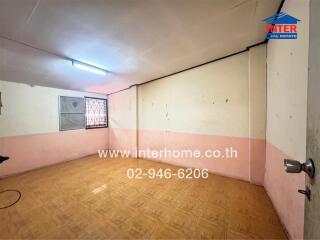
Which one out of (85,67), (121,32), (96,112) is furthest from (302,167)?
(96,112)

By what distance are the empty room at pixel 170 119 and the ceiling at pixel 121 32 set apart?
16 mm

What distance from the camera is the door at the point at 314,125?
21.8 inches

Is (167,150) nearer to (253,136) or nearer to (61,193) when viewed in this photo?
(253,136)

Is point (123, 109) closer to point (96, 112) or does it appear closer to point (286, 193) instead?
point (96, 112)

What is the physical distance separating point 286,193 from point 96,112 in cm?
564

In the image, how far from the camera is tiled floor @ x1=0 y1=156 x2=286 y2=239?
1639 millimetres

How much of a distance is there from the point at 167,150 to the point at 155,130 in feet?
2.35

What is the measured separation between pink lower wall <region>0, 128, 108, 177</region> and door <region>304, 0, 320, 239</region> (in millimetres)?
5066

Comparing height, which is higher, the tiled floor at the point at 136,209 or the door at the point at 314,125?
the door at the point at 314,125

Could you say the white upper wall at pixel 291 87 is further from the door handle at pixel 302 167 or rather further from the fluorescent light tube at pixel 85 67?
the fluorescent light tube at pixel 85 67

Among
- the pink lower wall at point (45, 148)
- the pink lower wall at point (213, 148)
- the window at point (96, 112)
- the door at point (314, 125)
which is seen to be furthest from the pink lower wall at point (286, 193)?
the window at point (96, 112)

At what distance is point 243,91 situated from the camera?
2.73 m

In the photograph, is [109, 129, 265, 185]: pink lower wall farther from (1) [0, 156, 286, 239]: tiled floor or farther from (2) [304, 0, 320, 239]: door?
(2) [304, 0, 320, 239]: door

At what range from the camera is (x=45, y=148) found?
3914 millimetres
